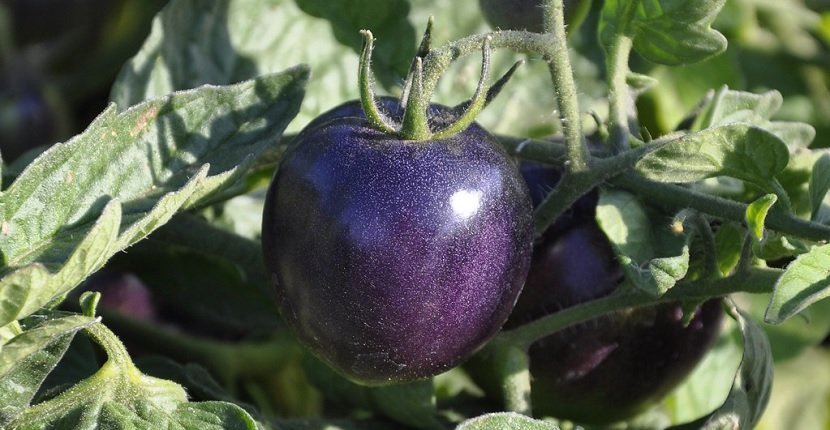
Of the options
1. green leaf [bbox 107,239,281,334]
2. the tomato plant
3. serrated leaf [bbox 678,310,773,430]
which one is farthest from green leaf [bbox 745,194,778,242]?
green leaf [bbox 107,239,281,334]

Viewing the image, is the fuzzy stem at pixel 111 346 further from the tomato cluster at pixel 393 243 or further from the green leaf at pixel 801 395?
the green leaf at pixel 801 395

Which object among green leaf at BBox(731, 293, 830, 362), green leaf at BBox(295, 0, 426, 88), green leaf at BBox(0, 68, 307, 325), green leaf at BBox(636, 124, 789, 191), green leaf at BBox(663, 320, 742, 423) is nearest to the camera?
green leaf at BBox(0, 68, 307, 325)

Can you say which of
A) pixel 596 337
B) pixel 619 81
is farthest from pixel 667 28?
pixel 596 337

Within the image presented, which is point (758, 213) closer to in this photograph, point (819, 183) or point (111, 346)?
point (819, 183)

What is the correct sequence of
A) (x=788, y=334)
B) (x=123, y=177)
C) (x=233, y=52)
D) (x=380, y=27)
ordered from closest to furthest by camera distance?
(x=123, y=177), (x=380, y=27), (x=233, y=52), (x=788, y=334)

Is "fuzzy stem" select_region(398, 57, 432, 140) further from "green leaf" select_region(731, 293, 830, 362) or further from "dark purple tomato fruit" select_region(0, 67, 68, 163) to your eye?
"dark purple tomato fruit" select_region(0, 67, 68, 163)

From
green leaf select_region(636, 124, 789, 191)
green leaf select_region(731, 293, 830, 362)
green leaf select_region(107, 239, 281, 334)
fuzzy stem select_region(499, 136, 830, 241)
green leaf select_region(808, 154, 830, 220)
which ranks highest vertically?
green leaf select_region(636, 124, 789, 191)

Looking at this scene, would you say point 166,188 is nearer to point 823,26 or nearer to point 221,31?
point 221,31

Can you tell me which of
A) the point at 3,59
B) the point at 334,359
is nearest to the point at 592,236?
the point at 334,359
